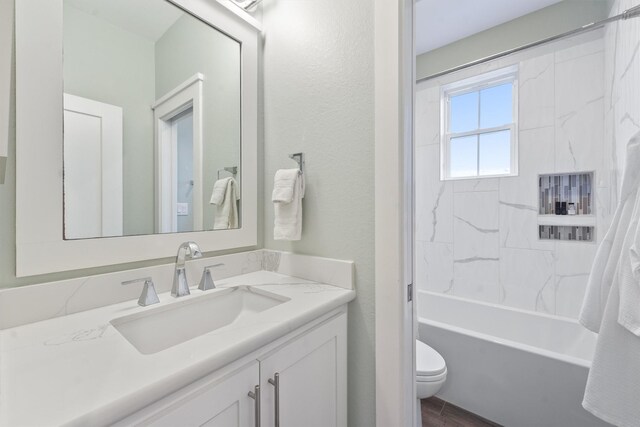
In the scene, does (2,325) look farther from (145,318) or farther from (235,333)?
(235,333)

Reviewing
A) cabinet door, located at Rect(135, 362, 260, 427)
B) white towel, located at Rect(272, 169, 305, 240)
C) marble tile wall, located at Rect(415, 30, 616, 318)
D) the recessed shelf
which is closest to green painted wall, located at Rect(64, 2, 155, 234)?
white towel, located at Rect(272, 169, 305, 240)

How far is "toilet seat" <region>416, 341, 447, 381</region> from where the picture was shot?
53.1 inches

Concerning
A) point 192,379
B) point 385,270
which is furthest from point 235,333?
point 385,270

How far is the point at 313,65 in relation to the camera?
113cm

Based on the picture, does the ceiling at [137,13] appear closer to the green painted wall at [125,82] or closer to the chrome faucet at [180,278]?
the green painted wall at [125,82]

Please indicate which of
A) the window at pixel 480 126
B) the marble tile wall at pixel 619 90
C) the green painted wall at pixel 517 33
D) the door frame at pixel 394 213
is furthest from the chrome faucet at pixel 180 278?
the green painted wall at pixel 517 33

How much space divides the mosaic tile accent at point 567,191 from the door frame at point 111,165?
2.52 meters

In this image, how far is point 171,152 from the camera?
1072 mm

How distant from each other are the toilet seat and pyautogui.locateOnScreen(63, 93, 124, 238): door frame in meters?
1.45

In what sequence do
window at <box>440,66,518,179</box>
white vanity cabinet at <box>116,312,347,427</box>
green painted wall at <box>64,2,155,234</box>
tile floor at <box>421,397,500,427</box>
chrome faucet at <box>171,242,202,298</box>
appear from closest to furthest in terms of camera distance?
white vanity cabinet at <box>116,312,347,427</box> → green painted wall at <box>64,2,155,234</box> → chrome faucet at <box>171,242,202,298</box> → tile floor at <box>421,397,500,427</box> → window at <box>440,66,518,179</box>

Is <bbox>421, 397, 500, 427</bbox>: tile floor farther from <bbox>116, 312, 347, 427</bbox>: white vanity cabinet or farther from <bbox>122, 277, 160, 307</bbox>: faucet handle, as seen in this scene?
<bbox>122, 277, 160, 307</bbox>: faucet handle

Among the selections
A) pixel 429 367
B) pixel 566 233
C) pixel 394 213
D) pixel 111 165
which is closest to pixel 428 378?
pixel 429 367

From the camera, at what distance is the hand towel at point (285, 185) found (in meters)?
1.10

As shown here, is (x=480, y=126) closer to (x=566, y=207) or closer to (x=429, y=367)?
(x=566, y=207)
